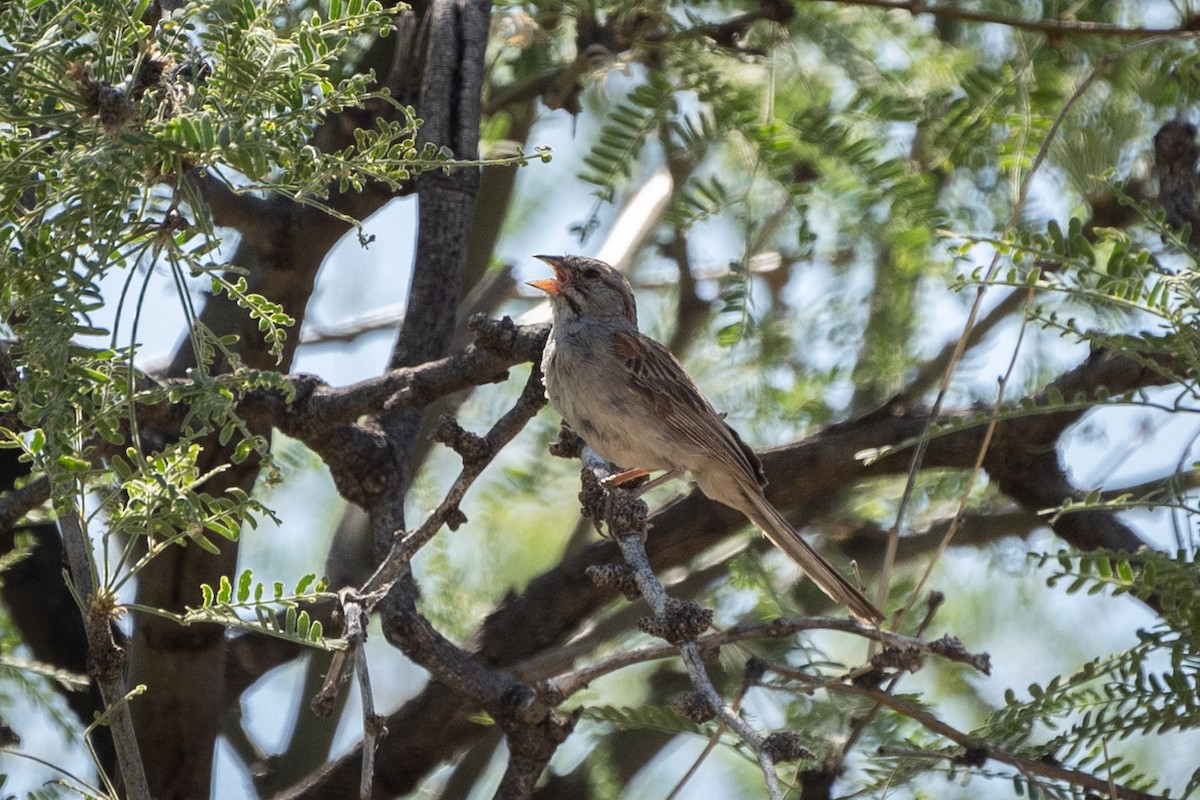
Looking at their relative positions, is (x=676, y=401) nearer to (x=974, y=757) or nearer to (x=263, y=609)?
(x=974, y=757)

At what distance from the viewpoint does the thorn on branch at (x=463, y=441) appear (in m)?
3.43

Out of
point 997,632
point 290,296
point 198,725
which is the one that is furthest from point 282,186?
point 997,632

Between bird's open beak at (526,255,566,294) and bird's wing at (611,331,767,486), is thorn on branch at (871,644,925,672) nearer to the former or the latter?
bird's wing at (611,331,767,486)

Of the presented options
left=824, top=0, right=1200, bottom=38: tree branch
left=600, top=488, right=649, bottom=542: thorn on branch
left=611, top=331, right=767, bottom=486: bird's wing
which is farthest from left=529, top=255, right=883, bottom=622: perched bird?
left=824, top=0, right=1200, bottom=38: tree branch

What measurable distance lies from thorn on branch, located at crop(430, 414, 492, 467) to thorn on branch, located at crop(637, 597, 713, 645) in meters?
0.80

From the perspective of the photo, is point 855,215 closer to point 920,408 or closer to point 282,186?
point 920,408

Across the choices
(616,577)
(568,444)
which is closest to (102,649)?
(616,577)

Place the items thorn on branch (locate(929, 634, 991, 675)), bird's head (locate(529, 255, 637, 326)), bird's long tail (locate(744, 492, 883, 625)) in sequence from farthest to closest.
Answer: bird's head (locate(529, 255, 637, 326))
bird's long tail (locate(744, 492, 883, 625))
thorn on branch (locate(929, 634, 991, 675))

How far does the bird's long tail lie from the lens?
4273mm

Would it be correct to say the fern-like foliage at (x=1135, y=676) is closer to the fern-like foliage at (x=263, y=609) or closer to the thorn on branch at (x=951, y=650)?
the thorn on branch at (x=951, y=650)

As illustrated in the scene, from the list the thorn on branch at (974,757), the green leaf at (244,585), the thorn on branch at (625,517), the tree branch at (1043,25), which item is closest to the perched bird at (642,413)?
the thorn on branch at (625,517)

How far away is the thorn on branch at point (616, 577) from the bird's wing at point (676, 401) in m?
1.48

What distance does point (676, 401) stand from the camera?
505 centimetres

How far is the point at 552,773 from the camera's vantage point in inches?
214
